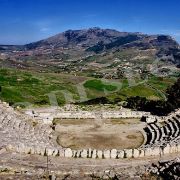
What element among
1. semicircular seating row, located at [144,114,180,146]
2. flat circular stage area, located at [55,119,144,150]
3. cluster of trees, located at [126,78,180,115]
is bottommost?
flat circular stage area, located at [55,119,144,150]

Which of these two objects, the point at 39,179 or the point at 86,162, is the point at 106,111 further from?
the point at 39,179

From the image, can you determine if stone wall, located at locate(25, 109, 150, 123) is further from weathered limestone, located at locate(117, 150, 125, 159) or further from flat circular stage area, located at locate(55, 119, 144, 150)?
weathered limestone, located at locate(117, 150, 125, 159)

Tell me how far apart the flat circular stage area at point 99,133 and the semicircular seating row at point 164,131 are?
1168 mm

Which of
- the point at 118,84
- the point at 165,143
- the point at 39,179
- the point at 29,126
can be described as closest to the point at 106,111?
the point at 29,126

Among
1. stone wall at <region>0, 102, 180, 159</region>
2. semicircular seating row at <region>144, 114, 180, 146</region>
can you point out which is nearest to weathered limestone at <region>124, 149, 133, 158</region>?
stone wall at <region>0, 102, 180, 159</region>

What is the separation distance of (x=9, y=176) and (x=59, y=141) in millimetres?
17427

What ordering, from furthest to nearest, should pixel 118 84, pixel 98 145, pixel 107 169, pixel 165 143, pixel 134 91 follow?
pixel 118 84
pixel 134 91
pixel 98 145
pixel 165 143
pixel 107 169

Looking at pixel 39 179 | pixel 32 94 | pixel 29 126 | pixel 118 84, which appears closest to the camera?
pixel 39 179

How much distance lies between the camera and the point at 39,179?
29984mm

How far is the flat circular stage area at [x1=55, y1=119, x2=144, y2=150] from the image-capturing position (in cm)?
4597

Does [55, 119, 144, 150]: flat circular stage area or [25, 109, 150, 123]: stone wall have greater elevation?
[25, 109, 150, 123]: stone wall

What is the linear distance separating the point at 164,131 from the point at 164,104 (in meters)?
15.1

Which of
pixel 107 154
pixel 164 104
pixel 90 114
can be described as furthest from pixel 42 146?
pixel 164 104

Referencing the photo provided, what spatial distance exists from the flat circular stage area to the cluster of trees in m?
6.10
